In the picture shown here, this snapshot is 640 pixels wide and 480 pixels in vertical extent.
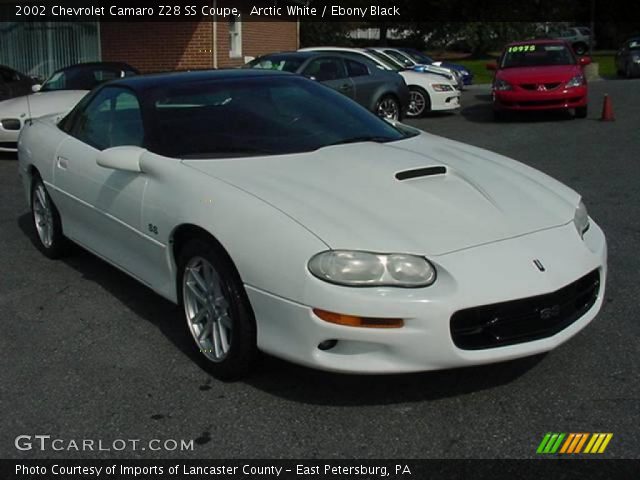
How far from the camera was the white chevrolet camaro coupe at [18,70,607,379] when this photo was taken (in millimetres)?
3195

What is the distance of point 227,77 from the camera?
4816 mm

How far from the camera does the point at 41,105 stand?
1050 centimetres

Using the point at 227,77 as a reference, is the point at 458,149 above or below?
below

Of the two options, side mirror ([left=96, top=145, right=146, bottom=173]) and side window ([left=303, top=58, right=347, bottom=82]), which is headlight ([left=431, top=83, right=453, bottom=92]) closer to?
side window ([left=303, top=58, right=347, bottom=82])

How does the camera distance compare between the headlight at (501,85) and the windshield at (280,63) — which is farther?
the headlight at (501,85)

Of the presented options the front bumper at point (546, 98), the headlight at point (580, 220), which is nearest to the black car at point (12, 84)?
the front bumper at point (546, 98)

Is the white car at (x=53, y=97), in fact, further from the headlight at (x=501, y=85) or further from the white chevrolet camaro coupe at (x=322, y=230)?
the headlight at (x=501, y=85)

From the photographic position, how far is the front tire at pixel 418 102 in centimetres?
1579

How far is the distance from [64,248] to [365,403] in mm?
3054

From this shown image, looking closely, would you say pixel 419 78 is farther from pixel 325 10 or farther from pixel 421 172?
pixel 325 10

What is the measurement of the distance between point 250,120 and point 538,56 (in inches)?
485

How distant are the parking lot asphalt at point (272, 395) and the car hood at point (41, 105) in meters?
5.82

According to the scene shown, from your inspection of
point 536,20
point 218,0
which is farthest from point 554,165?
point 536,20

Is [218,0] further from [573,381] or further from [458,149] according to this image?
[573,381]
